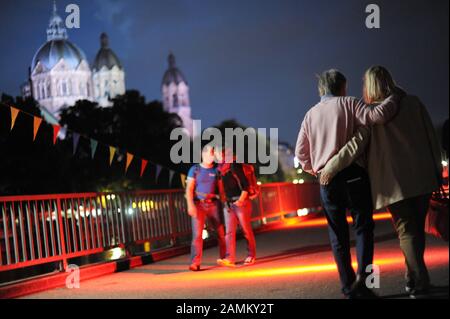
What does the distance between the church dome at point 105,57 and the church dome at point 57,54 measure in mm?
16561

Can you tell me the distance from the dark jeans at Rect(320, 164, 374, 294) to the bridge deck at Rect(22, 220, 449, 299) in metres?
0.36

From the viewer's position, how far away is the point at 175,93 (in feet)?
606

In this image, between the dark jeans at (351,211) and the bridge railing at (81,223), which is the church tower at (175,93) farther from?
the dark jeans at (351,211)

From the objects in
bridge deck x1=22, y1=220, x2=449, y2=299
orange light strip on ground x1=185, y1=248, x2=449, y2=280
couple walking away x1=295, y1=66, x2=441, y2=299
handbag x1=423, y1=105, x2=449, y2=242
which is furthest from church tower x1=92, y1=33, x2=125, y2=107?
couple walking away x1=295, y1=66, x2=441, y2=299

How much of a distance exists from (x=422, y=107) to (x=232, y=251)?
5.20 m

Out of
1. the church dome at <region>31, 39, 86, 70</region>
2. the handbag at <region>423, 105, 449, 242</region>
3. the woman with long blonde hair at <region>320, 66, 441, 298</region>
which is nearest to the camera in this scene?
the woman with long blonde hair at <region>320, 66, 441, 298</region>

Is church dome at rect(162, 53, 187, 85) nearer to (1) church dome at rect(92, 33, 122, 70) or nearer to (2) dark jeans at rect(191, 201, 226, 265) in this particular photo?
(1) church dome at rect(92, 33, 122, 70)

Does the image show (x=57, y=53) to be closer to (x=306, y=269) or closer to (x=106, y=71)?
(x=106, y=71)

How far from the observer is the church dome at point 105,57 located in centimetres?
17356

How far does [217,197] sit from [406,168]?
5.02 metres

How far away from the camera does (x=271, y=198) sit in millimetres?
22516

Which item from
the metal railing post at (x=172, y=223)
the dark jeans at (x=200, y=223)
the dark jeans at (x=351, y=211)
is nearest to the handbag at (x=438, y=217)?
the dark jeans at (x=351, y=211)

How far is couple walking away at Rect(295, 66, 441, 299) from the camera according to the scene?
611 centimetres

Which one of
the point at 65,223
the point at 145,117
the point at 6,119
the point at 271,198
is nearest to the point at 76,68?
the point at 145,117
